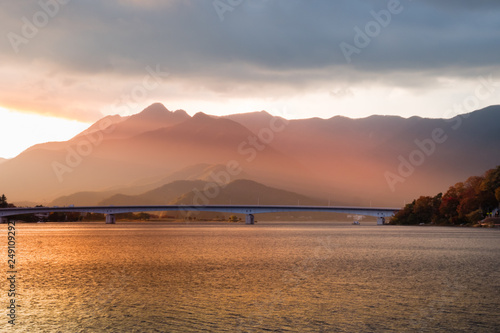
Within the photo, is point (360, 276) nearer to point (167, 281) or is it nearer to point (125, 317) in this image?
point (167, 281)

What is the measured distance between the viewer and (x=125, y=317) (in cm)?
3709

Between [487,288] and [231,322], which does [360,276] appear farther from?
[231,322]

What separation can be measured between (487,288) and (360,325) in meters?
20.8

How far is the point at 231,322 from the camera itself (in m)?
35.0

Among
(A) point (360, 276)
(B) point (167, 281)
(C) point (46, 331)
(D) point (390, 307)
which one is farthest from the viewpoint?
(A) point (360, 276)

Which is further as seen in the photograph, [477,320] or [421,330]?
[477,320]

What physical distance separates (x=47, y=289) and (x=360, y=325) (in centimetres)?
2822

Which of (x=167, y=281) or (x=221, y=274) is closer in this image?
(x=167, y=281)

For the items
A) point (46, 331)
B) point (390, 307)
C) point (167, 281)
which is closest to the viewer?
point (46, 331)

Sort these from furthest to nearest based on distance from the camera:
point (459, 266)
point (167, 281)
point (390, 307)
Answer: point (459, 266)
point (167, 281)
point (390, 307)

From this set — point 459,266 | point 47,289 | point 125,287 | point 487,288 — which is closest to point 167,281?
point 125,287

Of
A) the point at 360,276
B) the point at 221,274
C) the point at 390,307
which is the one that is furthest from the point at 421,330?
the point at 221,274

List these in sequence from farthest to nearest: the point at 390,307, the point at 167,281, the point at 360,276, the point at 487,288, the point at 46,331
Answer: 1. the point at 360,276
2. the point at 167,281
3. the point at 487,288
4. the point at 390,307
5. the point at 46,331

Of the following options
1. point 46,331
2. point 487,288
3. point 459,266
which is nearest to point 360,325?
point 46,331
